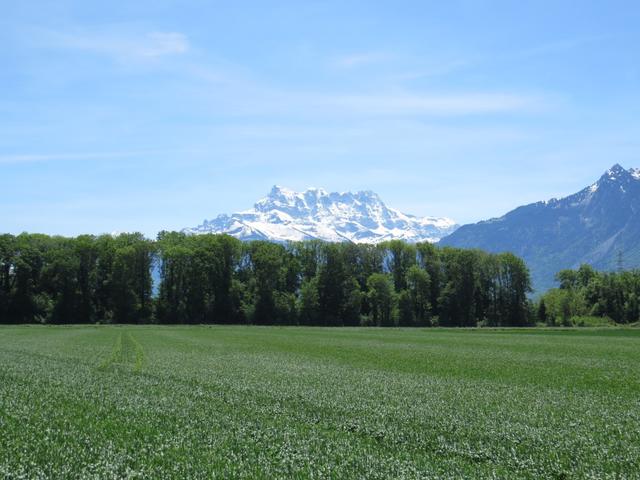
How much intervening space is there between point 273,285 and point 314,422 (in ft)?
403

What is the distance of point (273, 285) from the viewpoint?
141625mm

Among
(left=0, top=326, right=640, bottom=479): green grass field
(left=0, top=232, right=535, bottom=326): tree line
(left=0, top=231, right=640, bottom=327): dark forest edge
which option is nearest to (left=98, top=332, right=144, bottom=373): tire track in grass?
(left=0, top=326, right=640, bottom=479): green grass field

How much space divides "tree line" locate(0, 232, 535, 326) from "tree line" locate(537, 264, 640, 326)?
341 inches

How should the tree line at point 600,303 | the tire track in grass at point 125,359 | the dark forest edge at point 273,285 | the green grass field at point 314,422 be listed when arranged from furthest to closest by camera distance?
the tree line at point 600,303, the dark forest edge at point 273,285, the tire track in grass at point 125,359, the green grass field at point 314,422

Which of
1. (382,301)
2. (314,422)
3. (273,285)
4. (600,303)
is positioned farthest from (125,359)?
(600,303)

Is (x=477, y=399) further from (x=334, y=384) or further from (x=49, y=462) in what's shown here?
(x=49, y=462)

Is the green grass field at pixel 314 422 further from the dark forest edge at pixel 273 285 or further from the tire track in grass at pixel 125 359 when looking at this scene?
the dark forest edge at pixel 273 285

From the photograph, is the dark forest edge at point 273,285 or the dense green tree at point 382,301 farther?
the dense green tree at point 382,301

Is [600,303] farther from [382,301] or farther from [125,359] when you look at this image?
[125,359]

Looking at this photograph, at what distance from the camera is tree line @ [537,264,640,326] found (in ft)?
500

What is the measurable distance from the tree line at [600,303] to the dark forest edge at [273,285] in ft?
1.02

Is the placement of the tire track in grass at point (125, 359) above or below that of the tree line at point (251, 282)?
below

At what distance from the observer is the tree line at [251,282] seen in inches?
5030

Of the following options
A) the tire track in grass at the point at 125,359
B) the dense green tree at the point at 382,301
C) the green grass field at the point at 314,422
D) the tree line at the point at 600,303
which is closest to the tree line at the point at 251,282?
the dense green tree at the point at 382,301
